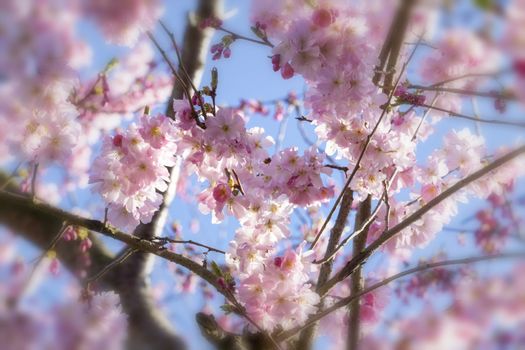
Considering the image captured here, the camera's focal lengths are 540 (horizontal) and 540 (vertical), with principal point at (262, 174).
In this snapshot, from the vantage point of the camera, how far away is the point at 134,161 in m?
2.02

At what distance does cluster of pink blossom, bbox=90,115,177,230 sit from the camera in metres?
2.01

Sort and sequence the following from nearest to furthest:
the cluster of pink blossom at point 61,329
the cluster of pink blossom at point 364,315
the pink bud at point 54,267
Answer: the cluster of pink blossom at point 61,329
the cluster of pink blossom at point 364,315
the pink bud at point 54,267

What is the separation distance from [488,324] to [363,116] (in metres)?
1.18

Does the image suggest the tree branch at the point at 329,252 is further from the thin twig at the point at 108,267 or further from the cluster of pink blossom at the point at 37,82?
the cluster of pink blossom at the point at 37,82

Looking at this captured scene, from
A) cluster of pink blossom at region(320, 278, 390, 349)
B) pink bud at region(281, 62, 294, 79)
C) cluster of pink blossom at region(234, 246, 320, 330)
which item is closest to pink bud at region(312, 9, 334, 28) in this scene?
pink bud at region(281, 62, 294, 79)

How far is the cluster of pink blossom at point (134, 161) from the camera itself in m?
2.01

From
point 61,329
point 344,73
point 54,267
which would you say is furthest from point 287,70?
point 54,267

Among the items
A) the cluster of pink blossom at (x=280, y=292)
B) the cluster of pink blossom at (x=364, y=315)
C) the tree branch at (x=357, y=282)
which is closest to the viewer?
the tree branch at (x=357, y=282)

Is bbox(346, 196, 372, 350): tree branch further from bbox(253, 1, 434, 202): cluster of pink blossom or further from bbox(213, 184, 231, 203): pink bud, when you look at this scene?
bbox(213, 184, 231, 203): pink bud

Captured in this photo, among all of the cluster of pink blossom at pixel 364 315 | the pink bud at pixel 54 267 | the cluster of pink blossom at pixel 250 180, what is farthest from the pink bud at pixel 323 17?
the pink bud at pixel 54 267

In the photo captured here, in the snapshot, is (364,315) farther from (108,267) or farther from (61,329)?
(61,329)

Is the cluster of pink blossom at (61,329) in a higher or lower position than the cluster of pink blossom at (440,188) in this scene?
lower

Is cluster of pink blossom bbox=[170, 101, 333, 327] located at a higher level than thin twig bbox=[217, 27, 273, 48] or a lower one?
lower

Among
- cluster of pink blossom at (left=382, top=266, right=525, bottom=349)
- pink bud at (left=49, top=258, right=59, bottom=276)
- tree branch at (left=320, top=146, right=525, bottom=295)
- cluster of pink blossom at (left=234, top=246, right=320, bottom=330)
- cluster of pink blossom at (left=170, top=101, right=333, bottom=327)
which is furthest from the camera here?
pink bud at (left=49, top=258, right=59, bottom=276)
